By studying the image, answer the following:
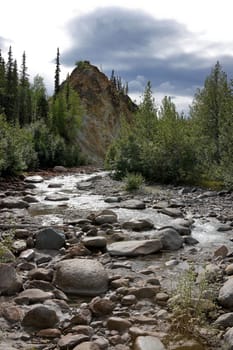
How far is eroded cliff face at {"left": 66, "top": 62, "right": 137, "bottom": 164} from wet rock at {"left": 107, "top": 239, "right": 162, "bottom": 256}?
56343 millimetres

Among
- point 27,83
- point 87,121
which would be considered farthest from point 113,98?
point 27,83

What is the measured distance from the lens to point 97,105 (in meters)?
72.9

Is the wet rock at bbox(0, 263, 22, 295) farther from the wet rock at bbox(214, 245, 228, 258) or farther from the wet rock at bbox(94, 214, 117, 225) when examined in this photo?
the wet rock at bbox(94, 214, 117, 225)

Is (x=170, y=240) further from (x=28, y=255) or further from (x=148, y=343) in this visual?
(x=148, y=343)

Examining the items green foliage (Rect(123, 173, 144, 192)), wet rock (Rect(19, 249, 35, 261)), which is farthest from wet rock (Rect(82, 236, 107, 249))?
green foliage (Rect(123, 173, 144, 192))

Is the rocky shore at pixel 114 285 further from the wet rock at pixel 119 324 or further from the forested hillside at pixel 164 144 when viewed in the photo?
the forested hillside at pixel 164 144

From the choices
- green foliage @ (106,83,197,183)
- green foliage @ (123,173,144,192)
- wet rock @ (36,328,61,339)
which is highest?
green foliage @ (106,83,197,183)

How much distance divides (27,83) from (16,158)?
50.2 m

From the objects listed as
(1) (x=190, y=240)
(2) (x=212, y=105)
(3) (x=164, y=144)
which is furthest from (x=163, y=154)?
(1) (x=190, y=240)

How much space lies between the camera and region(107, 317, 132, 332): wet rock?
527 centimetres

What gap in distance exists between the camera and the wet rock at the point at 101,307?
5746mm

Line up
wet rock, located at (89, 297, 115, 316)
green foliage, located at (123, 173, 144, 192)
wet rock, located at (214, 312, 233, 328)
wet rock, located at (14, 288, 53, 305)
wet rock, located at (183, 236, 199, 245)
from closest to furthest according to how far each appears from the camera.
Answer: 1. wet rock, located at (214, 312, 233, 328)
2. wet rock, located at (89, 297, 115, 316)
3. wet rock, located at (14, 288, 53, 305)
4. wet rock, located at (183, 236, 199, 245)
5. green foliage, located at (123, 173, 144, 192)

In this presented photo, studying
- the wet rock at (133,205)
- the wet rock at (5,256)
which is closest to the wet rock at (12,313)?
the wet rock at (5,256)

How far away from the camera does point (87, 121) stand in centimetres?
6819
